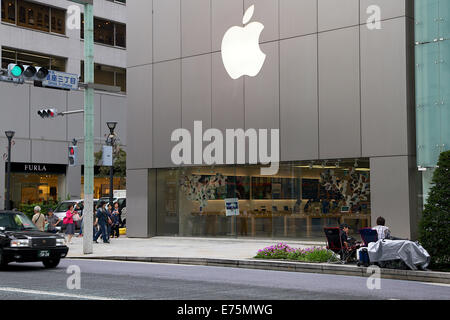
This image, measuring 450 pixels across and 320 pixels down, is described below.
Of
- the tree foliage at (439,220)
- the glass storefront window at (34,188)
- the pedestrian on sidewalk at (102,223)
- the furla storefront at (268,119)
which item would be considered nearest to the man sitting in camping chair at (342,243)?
the tree foliage at (439,220)

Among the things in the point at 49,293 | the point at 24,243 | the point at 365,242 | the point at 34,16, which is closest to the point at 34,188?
the point at 34,16

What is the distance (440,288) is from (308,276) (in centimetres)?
325

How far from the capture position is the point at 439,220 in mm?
15469

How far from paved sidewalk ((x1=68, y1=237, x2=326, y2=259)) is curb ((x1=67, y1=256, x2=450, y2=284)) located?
712mm

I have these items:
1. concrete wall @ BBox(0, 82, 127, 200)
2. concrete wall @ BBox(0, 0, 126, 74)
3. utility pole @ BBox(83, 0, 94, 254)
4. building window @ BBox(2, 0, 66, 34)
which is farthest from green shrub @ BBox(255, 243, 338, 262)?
building window @ BBox(2, 0, 66, 34)

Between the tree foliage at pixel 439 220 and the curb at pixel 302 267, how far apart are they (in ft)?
3.19

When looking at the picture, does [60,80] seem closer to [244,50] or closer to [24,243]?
[24,243]

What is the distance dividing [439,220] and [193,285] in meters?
6.38

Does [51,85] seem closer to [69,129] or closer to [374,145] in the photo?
[374,145]

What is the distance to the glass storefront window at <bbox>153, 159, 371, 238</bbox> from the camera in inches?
933

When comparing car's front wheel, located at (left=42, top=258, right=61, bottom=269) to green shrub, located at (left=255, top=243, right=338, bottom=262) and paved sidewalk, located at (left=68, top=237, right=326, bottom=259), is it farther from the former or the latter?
green shrub, located at (left=255, top=243, right=338, bottom=262)

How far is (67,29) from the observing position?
151 feet

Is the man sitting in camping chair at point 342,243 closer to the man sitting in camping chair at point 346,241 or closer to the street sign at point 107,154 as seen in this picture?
the man sitting in camping chair at point 346,241
